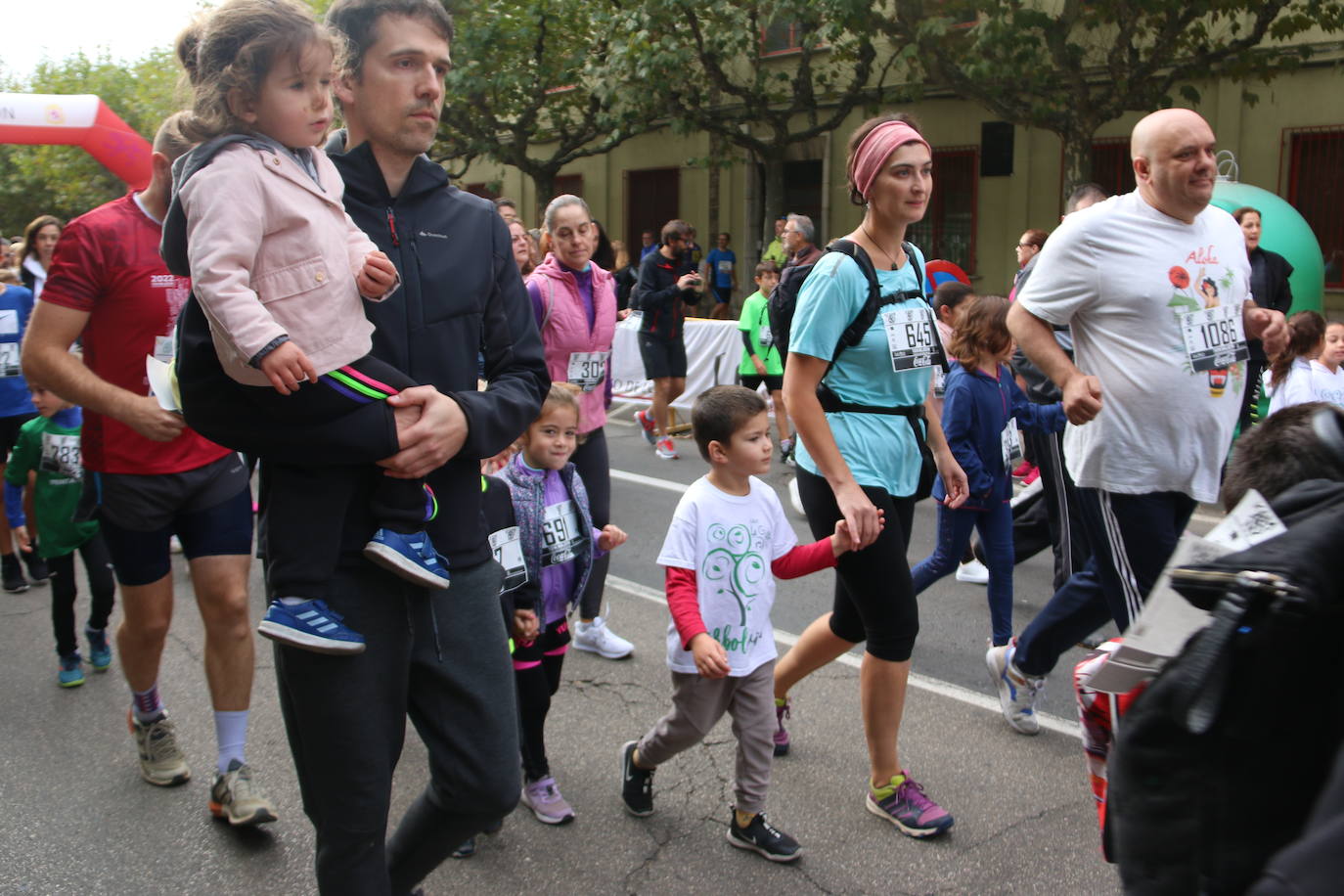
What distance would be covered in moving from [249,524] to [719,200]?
21619 millimetres

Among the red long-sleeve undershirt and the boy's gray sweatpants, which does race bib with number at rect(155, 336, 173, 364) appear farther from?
the boy's gray sweatpants

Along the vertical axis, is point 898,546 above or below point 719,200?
below

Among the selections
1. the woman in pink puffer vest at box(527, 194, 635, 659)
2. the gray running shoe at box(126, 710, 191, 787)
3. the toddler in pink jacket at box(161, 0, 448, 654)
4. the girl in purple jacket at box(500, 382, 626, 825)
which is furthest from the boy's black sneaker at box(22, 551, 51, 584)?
the toddler in pink jacket at box(161, 0, 448, 654)

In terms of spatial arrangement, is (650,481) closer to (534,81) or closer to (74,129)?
(74,129)

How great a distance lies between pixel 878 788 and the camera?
3.61 m

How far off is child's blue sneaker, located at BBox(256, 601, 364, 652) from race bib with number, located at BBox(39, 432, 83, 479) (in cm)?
322

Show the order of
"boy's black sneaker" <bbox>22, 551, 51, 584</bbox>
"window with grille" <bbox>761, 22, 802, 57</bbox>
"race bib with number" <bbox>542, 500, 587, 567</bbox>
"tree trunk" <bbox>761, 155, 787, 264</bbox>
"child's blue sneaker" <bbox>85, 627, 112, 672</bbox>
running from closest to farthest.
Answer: "race bib with number" <bbox>542, 500, 587, 567</bbox>, "child's blue sneaker" <bbox>85, 627, 112, 672</bbox>, "boy's black sneaker" <bbox>22, 551, 51, 584</bbox>, "tree trunk" <bbox>761, 155, 787, 264</bbox>, "window with grille" <bbox>761, 22, 802, 57</bbox>

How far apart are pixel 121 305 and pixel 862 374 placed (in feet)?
7.06

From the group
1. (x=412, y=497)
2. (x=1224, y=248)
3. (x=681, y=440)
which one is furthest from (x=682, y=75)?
(x=412, y=497)

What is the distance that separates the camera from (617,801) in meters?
3.82

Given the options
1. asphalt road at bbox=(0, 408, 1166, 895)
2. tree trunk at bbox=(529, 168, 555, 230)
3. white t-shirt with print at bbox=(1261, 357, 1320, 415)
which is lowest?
asphalt road at bbox=(0, 408, 1166, 895)

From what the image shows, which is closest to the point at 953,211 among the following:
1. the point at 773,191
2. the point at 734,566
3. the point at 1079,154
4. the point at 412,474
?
the point at 773,191

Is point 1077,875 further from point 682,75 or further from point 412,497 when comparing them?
point 682,75

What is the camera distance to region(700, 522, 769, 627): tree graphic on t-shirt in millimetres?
3387
